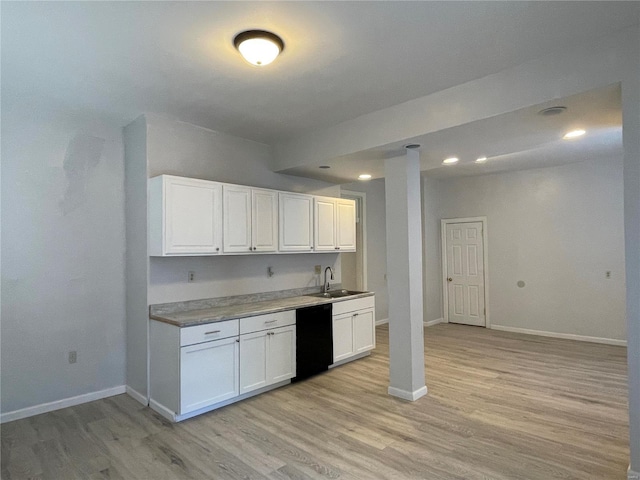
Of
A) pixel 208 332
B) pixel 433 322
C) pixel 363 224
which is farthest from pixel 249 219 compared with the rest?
pixel 433 322

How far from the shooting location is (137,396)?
3670 millimetres

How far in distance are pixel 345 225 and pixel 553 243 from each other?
359cm

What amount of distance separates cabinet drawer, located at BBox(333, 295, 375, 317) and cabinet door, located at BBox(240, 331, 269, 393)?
1.07 meters

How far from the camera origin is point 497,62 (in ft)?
8.74

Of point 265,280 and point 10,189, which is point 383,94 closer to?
point 265,280

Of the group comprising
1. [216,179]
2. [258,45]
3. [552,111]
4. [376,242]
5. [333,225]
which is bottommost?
[376,242]

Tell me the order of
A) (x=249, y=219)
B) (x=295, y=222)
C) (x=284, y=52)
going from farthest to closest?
(x=295, y=222), (x=249, y=219), (x=284, y=52)

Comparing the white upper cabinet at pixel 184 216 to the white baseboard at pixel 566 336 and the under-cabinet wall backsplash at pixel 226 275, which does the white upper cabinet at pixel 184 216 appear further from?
the white baseboard at pixel 566 336

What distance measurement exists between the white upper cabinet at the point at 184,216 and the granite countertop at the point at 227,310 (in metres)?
0.59

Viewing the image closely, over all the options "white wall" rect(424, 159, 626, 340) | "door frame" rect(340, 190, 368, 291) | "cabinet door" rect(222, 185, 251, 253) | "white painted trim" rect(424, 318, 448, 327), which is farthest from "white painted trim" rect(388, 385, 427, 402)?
"white wall" rect(424, 159, 626, 340)

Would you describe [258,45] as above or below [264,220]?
above

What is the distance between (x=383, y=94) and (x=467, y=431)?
112 inches

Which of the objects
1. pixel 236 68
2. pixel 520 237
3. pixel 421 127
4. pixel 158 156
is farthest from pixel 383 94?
pixel 520 237

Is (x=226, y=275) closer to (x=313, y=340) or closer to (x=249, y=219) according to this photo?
(x=249, y=219)
